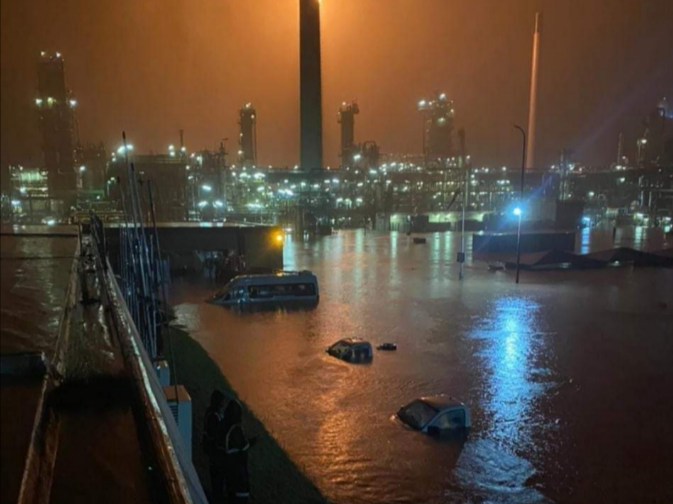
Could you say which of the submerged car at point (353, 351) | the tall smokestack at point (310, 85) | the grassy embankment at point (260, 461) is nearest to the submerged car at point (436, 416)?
the grassy embankment at point (260, 461)

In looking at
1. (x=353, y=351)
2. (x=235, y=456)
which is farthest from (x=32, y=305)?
(x=353, y=351)

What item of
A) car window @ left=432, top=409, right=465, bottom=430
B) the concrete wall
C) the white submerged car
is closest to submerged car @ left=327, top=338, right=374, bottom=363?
car window @ left=432, top=409, right=465, bottom=430

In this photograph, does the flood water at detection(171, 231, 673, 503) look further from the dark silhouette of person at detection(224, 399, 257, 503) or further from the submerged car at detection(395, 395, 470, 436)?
the dark silhouette of person at detection(224, 399, 257, 503)

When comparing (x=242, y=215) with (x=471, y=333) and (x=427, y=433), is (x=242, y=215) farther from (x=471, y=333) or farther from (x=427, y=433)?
(x=427, y=433)

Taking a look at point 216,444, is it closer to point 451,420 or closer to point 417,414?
point 417,414

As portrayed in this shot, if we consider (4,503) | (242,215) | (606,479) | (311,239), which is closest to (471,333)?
(606,479)

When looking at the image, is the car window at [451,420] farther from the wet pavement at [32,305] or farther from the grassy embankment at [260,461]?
the wet pavement at [32,305]
